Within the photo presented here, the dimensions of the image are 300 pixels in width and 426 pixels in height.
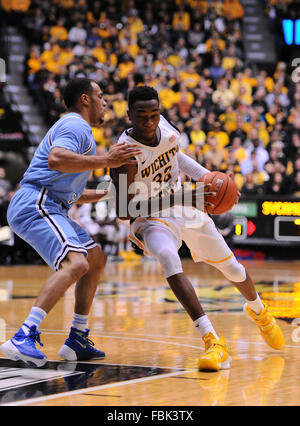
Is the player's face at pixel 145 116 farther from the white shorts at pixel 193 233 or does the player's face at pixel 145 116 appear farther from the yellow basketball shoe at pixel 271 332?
the yellow basketball shoe at pixel 271 332

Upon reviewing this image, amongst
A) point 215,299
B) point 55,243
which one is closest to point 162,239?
point 55,243

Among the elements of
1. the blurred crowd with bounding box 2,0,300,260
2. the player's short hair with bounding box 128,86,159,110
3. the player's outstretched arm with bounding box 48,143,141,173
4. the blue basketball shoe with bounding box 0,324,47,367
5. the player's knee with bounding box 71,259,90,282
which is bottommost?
the blue basketball shoe with bounding box 0,324,47,367

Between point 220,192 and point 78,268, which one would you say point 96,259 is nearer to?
point 78,268

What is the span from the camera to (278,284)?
10.8 meters

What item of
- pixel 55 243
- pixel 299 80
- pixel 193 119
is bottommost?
pixel 55 243

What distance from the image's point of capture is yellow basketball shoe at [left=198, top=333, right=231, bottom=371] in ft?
16.9

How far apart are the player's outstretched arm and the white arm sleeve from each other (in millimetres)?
1074

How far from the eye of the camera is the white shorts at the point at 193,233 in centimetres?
574

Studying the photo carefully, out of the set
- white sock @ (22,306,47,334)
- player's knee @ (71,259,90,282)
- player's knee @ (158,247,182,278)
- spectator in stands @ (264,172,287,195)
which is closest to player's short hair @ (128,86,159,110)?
player's knee @ (158,247,182,278)

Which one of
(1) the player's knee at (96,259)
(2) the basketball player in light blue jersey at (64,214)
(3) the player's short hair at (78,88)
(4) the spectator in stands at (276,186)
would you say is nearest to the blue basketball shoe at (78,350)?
(2) the basketball player in light blue jersey at (64,214)

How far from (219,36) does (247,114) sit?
3198 mm

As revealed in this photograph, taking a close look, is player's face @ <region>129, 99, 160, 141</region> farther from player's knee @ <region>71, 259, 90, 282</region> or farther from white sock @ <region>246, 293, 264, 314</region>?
white sock @ <region>246, 293, 264, 314</region>

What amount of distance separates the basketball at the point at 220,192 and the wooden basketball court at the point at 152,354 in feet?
3.50

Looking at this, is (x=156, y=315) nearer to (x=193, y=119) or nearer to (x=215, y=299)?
(x=215, y=299)
